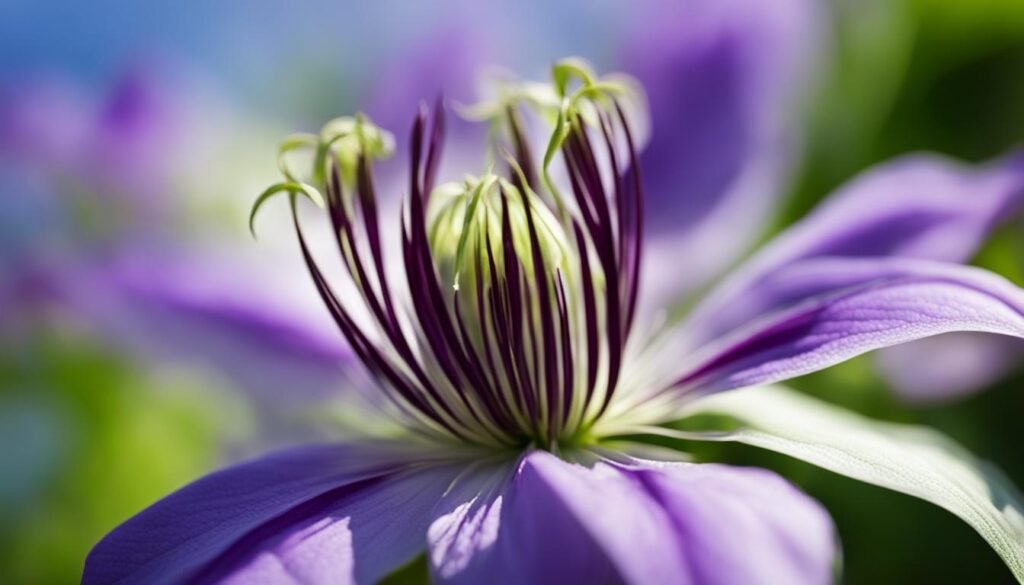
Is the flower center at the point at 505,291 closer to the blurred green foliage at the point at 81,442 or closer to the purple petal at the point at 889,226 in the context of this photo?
the purple petal at the point at 889,226

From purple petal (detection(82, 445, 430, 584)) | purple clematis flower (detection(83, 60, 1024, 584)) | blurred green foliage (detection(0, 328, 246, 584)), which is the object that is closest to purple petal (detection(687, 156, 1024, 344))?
purple clematis flower (detection(83, 60, 1024, 584))

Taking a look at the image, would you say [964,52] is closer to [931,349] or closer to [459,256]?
[931,349]

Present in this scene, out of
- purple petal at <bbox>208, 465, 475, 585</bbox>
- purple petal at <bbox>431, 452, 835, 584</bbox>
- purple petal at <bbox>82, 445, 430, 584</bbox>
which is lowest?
purple petal at <bbox>431, 452, 835, 584</bbox>

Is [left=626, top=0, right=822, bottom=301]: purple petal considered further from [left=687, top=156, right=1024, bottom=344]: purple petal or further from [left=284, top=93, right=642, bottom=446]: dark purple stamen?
[left=284, top=93, right=642, bottom=446]: dark purple stamen

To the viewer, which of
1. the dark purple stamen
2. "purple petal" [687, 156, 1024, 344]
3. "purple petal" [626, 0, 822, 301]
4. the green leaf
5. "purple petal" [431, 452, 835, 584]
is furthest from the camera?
"purple petal" [626, 0, 822, 301]

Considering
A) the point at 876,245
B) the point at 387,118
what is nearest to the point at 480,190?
the point at 876,245
